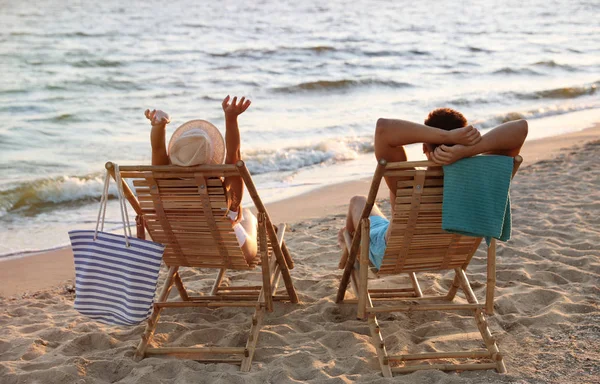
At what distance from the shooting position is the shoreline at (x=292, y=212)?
4922 mm

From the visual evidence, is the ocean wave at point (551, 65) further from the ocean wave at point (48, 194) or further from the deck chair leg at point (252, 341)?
the deck chair leg at point (252, 341)

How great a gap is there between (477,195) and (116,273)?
1.67 m

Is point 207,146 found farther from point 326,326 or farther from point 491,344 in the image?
point 491,344

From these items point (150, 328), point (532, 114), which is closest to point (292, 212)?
point (150, 328)

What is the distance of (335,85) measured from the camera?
1400 centimetres

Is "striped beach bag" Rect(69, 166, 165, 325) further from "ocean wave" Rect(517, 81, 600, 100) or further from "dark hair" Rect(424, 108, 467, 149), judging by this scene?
"ocean wave" Rect(517, 81, 600, 100)

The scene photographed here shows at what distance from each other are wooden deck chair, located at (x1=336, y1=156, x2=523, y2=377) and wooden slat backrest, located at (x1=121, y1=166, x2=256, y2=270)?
678 mm

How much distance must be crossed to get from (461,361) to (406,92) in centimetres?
1051

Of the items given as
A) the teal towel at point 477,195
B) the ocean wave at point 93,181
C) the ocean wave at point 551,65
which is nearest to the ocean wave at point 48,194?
the ocean wave at point 93,181

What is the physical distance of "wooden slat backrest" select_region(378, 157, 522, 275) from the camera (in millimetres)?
3118

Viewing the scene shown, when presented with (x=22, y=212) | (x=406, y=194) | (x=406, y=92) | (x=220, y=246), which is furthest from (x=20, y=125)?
(x=406, y=194)

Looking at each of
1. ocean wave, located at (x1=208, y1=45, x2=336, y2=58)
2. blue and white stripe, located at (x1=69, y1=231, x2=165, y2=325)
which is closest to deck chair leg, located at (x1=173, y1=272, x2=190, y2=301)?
blue and white stripe, located at (x1=69, y1=231, x2=165, y2=325)

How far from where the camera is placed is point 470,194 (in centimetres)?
305

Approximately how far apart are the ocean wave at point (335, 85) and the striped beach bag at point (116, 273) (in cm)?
1068
